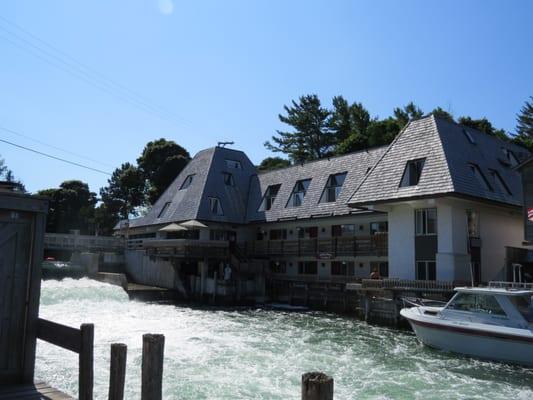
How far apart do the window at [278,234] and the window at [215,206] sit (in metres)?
4.15

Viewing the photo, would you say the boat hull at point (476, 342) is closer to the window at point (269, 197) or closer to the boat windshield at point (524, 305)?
the boat windshield at point (524, 305)

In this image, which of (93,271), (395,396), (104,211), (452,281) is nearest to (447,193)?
(452,281)

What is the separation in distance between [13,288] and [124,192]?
63203 mm

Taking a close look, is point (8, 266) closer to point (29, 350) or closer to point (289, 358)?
point (29, 350)

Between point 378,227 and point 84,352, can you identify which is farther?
point 378,227

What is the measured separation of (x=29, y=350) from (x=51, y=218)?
6896 centimetres

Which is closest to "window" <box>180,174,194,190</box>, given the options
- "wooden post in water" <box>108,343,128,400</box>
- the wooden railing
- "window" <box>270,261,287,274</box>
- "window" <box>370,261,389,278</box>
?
"window" <box>270,261,287,274</box>

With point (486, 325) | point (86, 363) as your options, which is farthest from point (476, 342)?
point (86, 363)

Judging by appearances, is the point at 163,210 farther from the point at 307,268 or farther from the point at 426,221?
the point at 426,221

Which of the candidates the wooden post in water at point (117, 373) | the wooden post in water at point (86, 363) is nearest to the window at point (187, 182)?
the wooden post in water at point (86, 363)

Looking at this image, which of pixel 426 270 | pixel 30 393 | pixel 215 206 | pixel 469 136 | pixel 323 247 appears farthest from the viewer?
pixel 215 206

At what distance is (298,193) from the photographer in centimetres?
3644

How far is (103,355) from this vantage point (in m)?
14.8

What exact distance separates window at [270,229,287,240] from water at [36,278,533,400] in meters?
12.9
